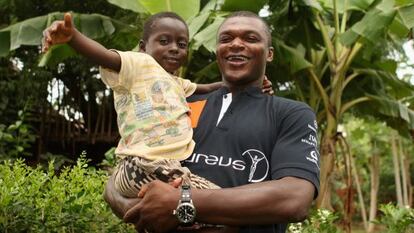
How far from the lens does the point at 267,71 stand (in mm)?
7578

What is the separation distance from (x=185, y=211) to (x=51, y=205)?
129cm

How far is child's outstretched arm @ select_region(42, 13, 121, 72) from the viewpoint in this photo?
1.89 meters

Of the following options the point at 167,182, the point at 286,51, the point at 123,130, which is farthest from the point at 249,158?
the point at 286,51

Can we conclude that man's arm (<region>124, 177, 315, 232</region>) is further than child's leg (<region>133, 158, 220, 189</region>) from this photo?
No

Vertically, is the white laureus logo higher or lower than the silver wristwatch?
higher

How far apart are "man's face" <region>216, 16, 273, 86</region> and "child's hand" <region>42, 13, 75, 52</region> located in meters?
0.57

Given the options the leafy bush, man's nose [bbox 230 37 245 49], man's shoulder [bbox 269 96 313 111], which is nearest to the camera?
man's shoulder [bbox 269 96 313 111]

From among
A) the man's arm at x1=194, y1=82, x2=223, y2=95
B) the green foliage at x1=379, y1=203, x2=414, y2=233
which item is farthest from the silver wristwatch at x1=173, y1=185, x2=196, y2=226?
the green foliage at x1=379, y1=203, x2=414, y2=233

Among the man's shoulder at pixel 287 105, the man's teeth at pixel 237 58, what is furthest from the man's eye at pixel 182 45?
the man's shoulder at pixel 287 105

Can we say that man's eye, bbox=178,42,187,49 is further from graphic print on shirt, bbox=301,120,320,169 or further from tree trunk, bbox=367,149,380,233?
tree trunk, bbox=367,149,380,233

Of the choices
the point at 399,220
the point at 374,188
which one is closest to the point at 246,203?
the point at 399,220

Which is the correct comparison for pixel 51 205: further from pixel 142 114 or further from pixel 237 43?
pixel 237 43

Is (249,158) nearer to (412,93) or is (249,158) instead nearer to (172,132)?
(172,132)

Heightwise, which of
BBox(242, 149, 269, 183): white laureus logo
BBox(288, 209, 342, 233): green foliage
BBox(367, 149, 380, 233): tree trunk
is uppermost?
BBox(367, 149, 380, 233): tree trunk
